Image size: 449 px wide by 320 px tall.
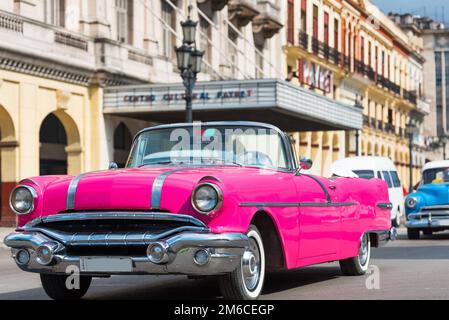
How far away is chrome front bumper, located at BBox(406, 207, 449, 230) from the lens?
2106 cm

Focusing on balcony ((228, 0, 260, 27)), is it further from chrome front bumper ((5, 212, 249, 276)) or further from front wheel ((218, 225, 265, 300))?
chrome front bumper ((5, 212, 249, 276))

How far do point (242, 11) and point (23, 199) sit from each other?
3464 centimetres

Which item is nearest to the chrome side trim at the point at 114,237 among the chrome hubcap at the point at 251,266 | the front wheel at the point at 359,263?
the chrome hubcap at the point at 251,266

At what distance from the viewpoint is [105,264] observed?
27.1ft

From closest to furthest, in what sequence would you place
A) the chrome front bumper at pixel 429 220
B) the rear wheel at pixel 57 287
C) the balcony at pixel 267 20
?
the rear wheel at pixel 57 287 < the chrome front bumper at pixel 429 220 < the balcony at pixel 267 20

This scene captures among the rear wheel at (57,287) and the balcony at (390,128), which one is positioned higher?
the balcony at (390,128)

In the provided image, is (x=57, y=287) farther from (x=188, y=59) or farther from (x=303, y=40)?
(x=303, y=40)

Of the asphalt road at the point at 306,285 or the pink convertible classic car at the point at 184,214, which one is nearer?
the pink convertible classic car at the point at 184,214

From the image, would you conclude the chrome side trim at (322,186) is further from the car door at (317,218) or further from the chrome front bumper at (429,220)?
the chrome front bumper at (429,220)

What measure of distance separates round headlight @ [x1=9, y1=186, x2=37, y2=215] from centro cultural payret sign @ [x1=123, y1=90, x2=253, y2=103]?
21.8 meters

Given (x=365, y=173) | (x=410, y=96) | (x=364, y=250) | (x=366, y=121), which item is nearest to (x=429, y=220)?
(x=365, y=173)

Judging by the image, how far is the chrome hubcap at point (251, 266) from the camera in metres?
8.72

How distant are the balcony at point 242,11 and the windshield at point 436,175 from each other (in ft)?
65.9
